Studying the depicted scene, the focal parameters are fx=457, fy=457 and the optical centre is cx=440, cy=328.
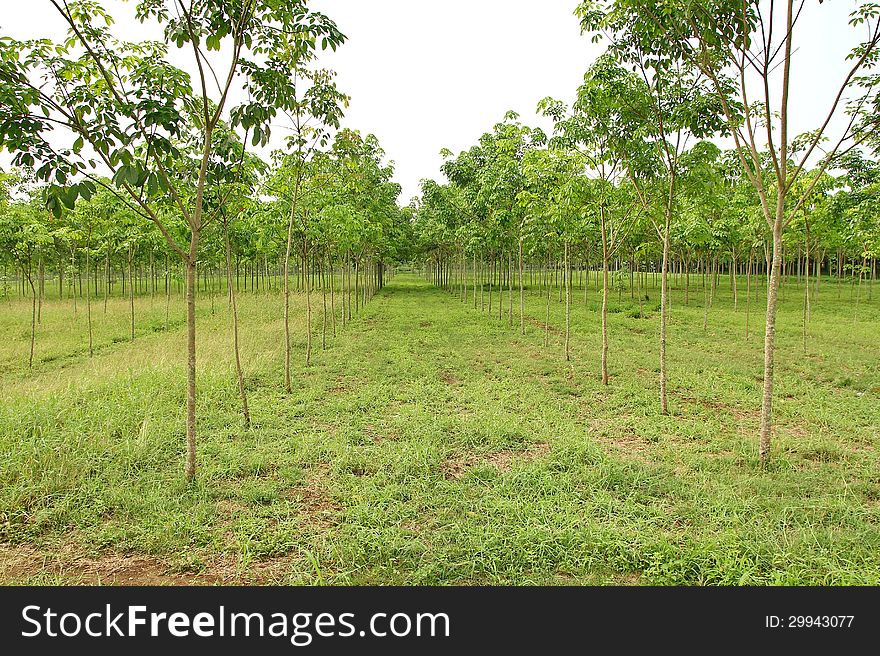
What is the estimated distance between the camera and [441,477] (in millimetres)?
5199

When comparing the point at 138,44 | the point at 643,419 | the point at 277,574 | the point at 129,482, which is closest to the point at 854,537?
the point at 643,419

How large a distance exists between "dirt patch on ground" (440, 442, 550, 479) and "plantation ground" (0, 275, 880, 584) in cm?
4

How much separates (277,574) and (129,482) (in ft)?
8.25

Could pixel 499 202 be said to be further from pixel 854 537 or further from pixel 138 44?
pixel 854 537

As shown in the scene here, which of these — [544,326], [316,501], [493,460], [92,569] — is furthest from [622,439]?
[544,326]

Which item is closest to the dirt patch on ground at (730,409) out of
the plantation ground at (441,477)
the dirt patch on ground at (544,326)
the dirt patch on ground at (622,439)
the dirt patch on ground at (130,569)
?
the plantation ground at (441,477)

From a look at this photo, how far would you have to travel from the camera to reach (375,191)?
1603cm

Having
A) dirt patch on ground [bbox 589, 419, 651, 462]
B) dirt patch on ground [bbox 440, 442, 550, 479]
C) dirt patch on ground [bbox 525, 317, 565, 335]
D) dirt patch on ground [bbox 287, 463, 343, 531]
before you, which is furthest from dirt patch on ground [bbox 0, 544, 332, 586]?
dirt patch on ground [bbox 525, 317, 565, 335]

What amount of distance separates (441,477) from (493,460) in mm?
863

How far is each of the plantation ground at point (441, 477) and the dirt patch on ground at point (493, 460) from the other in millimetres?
37

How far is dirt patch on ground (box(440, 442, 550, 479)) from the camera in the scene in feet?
17.8

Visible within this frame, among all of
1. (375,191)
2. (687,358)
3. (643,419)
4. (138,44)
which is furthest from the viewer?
(375,191)

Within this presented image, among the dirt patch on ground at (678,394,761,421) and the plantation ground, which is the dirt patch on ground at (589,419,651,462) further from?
the dirt patch on ground at (678,394,761,421)

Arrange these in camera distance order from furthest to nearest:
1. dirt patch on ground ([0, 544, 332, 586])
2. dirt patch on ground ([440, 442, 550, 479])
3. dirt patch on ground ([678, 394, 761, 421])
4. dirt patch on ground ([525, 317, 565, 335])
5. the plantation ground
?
dirt patch on ground ([525, 317, 565, 335]), dirt patch on ground ([678, 394, 761, 421]), dirt patch on ground ([440, 442, 550, 479]), the plantation ground, dirt patch on ground ([0, 544, 332, 586])
